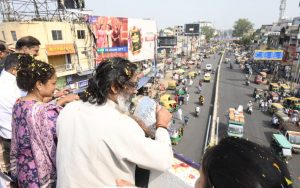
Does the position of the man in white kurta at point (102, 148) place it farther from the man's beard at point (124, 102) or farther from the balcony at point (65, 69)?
the balcony at point (65, 69)

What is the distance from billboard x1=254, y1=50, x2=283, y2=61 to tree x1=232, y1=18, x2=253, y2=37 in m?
75.6

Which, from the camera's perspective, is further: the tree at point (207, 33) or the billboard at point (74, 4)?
the tree at point (207, 33)

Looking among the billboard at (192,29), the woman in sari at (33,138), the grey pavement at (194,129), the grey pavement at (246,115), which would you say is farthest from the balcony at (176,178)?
the billboard at (192,29)

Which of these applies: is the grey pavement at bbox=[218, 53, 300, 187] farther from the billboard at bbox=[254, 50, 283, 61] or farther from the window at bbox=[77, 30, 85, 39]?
the window at bbox=[77, 30, 85, 39]

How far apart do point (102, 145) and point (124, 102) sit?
1.29ft

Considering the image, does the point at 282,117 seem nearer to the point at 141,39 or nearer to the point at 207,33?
the point at 141,39

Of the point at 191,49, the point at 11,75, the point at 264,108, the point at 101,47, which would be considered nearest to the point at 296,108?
the point at 264,108

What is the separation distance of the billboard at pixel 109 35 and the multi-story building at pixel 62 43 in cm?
90

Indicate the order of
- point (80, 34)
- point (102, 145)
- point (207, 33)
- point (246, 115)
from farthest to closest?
point (207, 33), point (246, 115), point (80, 34), point (102, 145)

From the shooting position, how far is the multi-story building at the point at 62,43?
16.3 metres

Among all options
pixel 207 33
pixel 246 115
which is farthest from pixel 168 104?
pixel 207 33

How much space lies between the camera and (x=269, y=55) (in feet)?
113

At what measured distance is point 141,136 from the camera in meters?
1.27

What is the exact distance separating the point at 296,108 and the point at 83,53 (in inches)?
856
